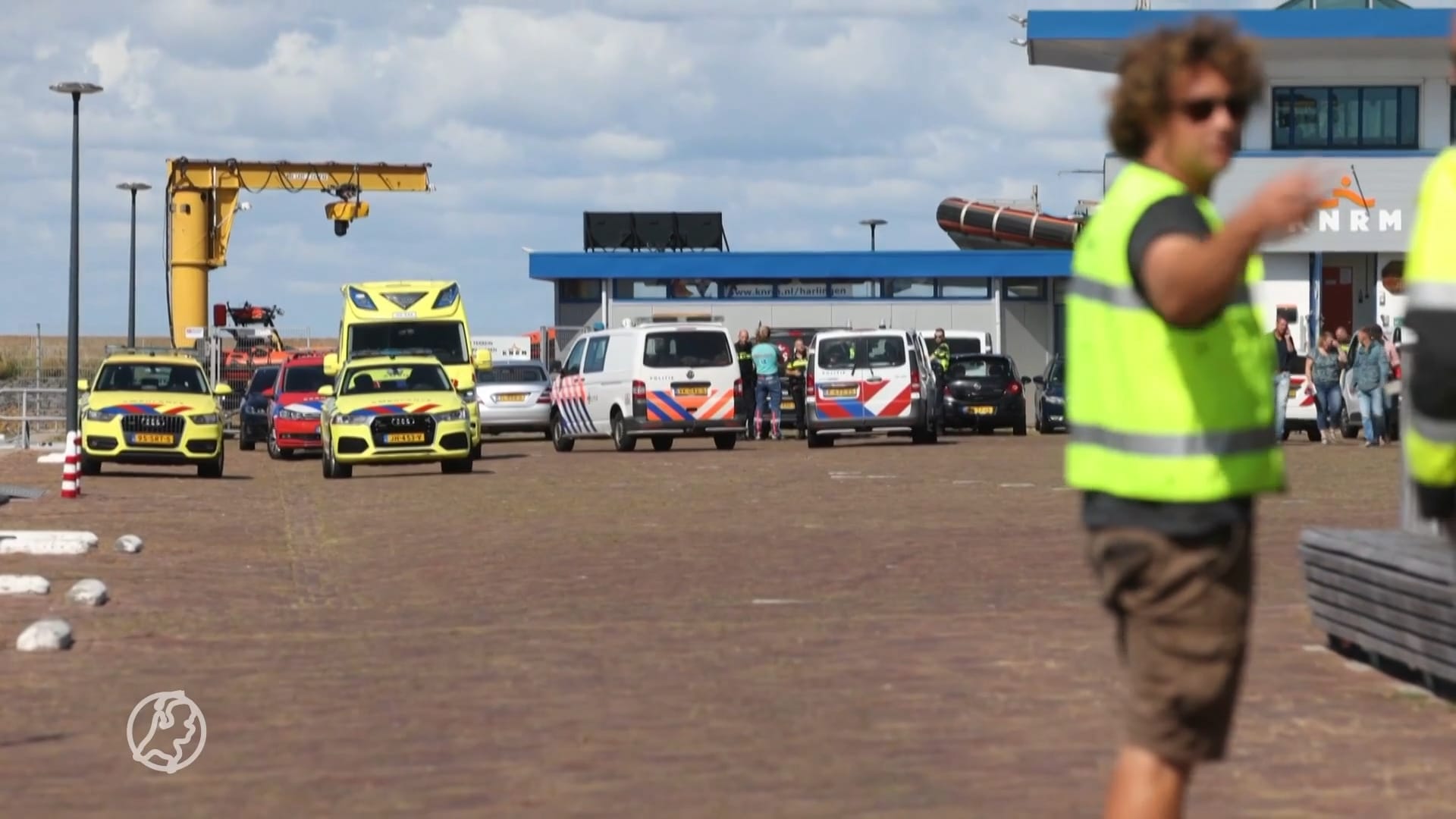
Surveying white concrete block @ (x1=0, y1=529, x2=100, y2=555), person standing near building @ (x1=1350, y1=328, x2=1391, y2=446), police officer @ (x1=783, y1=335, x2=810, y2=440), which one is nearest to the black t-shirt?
white concrete block @ (x1=0, y1=529, x2=100, y2=555)

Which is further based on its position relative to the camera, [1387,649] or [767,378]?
[767,378]

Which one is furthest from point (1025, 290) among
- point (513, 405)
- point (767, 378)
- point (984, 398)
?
point (767, 378)

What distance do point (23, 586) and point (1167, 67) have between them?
9964mm

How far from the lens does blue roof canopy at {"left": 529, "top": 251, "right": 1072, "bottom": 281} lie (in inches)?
2247

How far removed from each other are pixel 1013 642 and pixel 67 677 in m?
4.01

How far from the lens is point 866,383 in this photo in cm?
3416

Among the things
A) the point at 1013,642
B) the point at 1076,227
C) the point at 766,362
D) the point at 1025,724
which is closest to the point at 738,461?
the point at 766,362

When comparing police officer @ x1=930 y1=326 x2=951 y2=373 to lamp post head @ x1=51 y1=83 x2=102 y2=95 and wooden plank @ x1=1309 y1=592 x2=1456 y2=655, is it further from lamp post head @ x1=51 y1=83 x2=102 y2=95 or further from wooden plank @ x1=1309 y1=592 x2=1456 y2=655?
wooden plank @ x1=1309 y1=592 x2=1456 y2=655

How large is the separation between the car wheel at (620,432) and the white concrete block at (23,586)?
20462 millimetres

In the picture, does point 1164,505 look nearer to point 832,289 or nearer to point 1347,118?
point 1347,118

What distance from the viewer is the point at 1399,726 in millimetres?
8016

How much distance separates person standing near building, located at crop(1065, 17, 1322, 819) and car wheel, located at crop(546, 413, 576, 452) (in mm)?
31474

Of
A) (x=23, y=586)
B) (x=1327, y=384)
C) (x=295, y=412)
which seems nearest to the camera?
(x=23, y=586)

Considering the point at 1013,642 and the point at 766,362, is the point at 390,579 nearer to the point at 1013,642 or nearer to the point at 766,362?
the point at 1013,642
